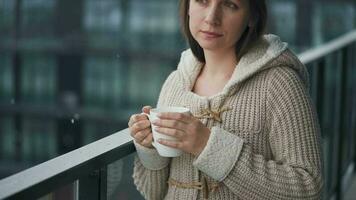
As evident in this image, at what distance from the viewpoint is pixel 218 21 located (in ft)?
5.02

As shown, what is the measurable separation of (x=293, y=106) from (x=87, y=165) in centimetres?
40

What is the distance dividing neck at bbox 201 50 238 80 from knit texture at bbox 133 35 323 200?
0.04 m

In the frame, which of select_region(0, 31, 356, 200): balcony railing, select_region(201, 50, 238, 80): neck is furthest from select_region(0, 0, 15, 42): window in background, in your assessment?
select_region(201, 50, 238, 80): neck

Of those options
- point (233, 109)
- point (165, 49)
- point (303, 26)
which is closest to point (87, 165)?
point (233, 109)

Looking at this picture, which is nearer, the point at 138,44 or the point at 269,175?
the point at 269,175

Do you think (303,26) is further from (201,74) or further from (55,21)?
(201,74)

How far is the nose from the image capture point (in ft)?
4.99

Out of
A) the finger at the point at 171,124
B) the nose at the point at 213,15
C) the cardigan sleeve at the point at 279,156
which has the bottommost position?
the cardigan sleeve at the point at 279,156

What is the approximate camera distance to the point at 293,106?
4.96 feet

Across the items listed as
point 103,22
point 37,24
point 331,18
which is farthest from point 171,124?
point 37,24

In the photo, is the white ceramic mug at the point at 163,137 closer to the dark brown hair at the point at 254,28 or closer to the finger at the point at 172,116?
the finger at the point at 172,116

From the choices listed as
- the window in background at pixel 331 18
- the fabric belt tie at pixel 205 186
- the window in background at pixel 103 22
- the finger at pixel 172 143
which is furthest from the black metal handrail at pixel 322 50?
the window in background at pixel 103 22

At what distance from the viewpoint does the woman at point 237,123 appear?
1.47 meters

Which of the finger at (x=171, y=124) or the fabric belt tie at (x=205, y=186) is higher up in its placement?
the finger at (x=171, y=124)
